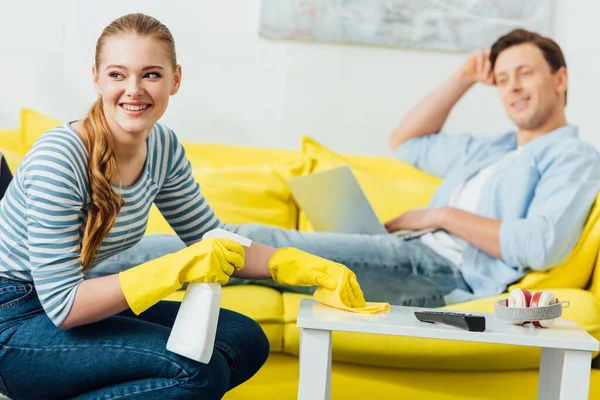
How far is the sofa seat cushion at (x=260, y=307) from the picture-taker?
1641 millimetres

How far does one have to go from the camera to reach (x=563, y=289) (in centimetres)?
178

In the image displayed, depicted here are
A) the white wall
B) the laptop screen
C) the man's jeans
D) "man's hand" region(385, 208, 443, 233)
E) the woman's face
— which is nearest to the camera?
the woman's face

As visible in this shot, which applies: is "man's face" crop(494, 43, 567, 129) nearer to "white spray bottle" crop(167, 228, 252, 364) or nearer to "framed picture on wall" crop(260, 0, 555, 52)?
"framed picture on wall" crop(260, 0, 555, 52)

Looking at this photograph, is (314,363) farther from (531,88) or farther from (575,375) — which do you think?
(531,88)

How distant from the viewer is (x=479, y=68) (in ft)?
8.05

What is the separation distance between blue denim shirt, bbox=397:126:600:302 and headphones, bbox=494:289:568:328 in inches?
22.9

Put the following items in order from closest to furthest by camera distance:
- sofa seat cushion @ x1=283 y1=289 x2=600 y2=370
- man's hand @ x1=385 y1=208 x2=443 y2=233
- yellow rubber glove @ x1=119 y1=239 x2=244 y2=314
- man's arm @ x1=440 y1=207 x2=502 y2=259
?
yellow rubber glove @ x1=119 y1=239 x2=244 y2=314
sofa seat cushion @ x1=283 y1=289 x2=600 y2=370
man's arm @ x1=440 y1=207 x2=502 y2=259
man's hand @ x1=385 y1=208 x2=443 y2=233

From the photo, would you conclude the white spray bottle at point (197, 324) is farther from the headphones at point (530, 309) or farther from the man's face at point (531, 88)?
the man's face at point (531, 88)

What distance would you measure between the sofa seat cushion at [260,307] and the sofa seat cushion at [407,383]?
0.06m

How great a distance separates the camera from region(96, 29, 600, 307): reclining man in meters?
1.83

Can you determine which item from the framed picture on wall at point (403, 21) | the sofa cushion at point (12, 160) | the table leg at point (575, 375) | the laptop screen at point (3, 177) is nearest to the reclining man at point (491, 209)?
the framed picture on wall at point (403, 21)

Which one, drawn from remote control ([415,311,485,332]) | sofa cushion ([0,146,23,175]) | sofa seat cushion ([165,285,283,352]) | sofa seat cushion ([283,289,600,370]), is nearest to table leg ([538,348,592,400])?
remote control ([415,311,485,332])

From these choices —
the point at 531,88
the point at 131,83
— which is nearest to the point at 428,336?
the point at 131,83

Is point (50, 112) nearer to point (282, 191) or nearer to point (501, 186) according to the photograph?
point (282, 191)
